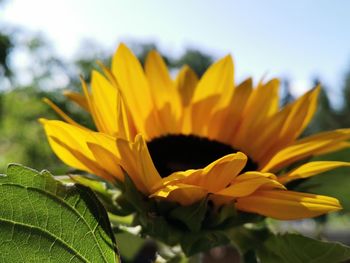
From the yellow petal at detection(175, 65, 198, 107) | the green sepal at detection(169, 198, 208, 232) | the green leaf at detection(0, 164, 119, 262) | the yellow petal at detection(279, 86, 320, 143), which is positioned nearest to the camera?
the green leaf at detection(0, 164, 119, 262)

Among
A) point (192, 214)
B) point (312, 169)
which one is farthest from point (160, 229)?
point (312, 169)

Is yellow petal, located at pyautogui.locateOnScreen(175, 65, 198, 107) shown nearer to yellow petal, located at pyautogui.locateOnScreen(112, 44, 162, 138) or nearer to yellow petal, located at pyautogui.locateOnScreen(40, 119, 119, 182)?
yellow petal, located at pyautogui.locateOnScreen(112, 44, 162, 138)

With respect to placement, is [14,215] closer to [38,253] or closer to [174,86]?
[38,253]

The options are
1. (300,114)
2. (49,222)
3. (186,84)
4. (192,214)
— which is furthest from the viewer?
(186,84)

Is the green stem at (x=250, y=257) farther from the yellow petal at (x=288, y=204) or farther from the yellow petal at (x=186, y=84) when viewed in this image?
the yellow petal at (x=186, y=84)

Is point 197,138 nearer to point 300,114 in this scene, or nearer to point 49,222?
point 300,114

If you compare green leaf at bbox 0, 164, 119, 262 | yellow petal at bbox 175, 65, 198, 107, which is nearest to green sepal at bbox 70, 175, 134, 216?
green leaf at bbox 0, 164, 119, 262

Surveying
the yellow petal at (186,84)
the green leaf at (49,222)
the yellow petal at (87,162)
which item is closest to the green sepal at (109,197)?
the yellow petal at (87,162)
